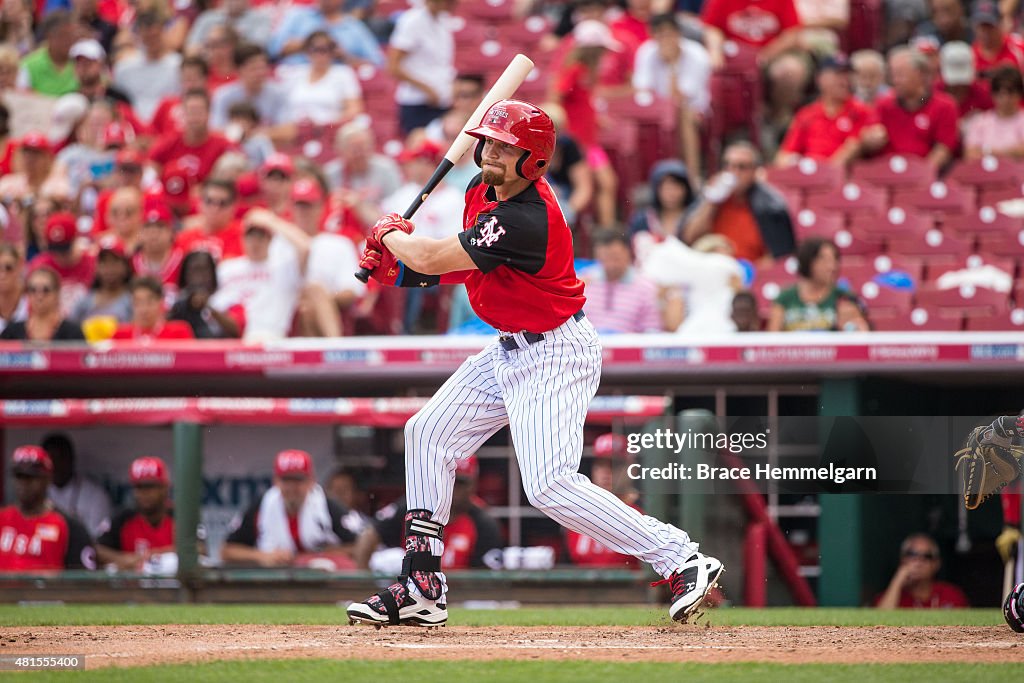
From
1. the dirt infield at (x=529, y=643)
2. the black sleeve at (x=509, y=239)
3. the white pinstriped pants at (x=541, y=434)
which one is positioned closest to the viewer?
the dirt infield at (x=529, y=643)

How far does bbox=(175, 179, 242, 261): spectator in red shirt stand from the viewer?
28.1 ft

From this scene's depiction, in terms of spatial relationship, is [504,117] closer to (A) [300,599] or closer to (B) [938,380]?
(A) [300,599]

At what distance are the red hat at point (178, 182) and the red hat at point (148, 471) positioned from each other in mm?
3038

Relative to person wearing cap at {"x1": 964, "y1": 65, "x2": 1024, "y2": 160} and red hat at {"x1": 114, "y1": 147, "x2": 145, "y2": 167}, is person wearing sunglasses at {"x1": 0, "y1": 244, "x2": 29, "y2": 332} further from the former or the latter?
person wearing cap at {"x1": 964, "y1": 65, "x2": 1024, "y2": 160}

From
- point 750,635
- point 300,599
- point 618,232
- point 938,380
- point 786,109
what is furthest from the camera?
point 786,109

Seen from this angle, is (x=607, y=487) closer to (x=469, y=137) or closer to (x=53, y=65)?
(x=469, y=137)

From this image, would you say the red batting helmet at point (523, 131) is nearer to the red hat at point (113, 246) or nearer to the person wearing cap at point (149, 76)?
the red hat at point (113, 246)

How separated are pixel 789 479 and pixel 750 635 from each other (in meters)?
2.23

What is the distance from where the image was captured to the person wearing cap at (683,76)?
9477 mm

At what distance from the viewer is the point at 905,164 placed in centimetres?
882

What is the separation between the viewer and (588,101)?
910 centimetres

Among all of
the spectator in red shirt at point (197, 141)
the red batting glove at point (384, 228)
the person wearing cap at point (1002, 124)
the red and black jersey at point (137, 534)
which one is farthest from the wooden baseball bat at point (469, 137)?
the spectator in red shirt at point (197, 141)

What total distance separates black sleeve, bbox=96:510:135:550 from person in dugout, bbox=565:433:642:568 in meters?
2.09

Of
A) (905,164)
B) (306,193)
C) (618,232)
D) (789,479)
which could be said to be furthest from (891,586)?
(306,193)
